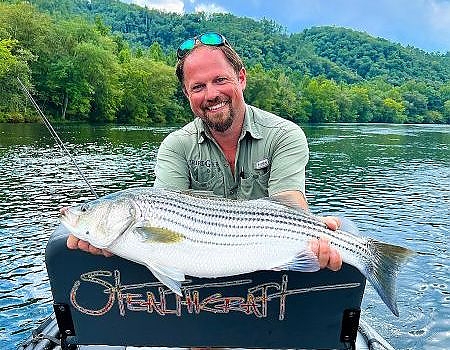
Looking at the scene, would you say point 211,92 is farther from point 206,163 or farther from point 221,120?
point 206,163

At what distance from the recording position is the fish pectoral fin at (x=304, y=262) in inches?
144

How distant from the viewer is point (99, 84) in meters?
72.5

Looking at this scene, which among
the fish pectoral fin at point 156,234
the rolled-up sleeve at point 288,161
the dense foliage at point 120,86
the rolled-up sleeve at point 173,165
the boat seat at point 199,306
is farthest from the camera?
the dense foliage at point 120,86

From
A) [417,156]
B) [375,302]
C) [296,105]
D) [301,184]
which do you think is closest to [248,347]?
[301,184]

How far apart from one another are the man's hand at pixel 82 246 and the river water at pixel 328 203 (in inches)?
205

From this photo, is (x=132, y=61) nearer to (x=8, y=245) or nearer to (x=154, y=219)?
(x=8, y=245)

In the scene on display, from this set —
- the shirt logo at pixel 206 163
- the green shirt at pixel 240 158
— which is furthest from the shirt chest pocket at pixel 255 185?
the shirt logo at pixel 206 163

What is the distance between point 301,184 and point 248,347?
140 centimetres

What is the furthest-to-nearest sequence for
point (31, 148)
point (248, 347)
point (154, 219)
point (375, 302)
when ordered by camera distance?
1. point (31, 148)
2. point (375, 302)
3. point (248, 347)
4. point (154, 219)

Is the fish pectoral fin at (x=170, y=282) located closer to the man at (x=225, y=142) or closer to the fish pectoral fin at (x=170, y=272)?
the fish pectoral fin at (x=170, y=272)

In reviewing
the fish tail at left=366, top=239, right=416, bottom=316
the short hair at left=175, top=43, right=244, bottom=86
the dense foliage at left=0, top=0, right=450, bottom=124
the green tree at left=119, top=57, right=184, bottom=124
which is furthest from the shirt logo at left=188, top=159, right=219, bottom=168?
the green tree at left=119, top=57, right=184, bottom=124

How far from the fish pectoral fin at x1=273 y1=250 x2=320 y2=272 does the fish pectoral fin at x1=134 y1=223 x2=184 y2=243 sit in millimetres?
771

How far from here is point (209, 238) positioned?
3609 millimetres

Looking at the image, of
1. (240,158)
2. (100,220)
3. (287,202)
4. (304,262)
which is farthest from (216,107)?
(304,262)
